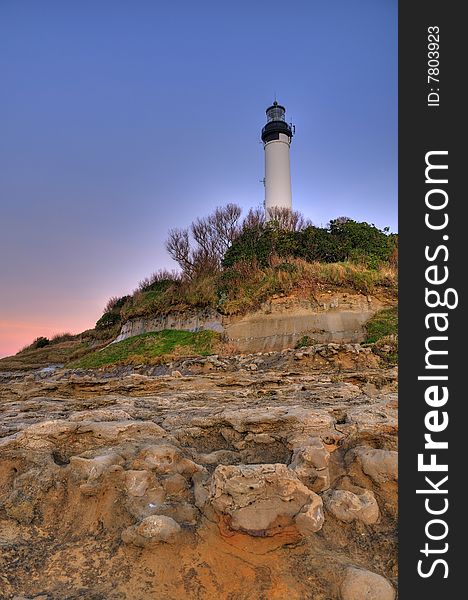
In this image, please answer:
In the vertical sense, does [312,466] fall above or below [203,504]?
above

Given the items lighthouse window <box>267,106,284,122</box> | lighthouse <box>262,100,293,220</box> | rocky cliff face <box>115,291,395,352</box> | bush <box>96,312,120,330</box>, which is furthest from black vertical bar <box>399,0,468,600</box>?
lighthouse window <box>267,106,284,122</box>

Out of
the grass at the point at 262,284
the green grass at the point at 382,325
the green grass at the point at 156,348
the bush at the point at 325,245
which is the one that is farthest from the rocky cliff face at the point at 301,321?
the bush at the point at 325,245

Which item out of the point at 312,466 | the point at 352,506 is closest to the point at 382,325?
the point at 312,466

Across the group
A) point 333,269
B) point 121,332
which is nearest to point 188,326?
point 121,332

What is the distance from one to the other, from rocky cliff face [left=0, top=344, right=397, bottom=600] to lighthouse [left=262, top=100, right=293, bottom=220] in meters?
28.3

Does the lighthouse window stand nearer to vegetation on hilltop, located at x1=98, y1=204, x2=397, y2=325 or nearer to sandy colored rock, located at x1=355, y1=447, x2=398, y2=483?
vegetation on hilltop, located at x1=98, y1=204, x2=397, y2=325

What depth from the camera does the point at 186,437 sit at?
197 inches

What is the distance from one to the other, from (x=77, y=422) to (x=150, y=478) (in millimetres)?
1619

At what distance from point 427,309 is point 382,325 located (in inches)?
515

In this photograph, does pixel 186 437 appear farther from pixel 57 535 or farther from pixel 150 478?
pixel 57 535

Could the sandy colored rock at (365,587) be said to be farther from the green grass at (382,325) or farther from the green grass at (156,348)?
the green grass at (156,348)

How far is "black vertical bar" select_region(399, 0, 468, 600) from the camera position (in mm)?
2314

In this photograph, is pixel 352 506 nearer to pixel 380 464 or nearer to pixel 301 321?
pixel 380 464

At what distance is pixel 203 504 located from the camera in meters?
3.45
